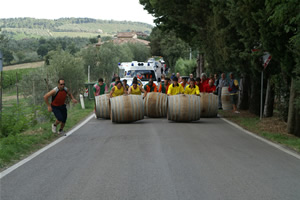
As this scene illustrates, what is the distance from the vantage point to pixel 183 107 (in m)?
16.0

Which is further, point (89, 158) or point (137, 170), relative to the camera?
point (89, 158)

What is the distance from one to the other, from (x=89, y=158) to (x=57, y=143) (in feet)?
8.83

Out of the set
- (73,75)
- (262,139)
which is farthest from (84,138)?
(73,75)

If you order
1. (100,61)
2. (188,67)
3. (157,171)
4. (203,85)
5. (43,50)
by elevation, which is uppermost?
(43,50)

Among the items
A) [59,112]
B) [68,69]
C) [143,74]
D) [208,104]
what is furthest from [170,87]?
[68,69]

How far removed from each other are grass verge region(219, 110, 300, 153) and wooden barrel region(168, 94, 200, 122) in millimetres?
1657

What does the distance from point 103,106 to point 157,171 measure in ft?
34.3

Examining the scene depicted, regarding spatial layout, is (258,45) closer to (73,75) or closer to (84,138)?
(84,138)

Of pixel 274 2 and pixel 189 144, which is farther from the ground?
pixel 274 2

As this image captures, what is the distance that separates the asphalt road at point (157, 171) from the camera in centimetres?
612

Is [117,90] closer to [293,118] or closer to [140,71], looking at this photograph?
[293,118]

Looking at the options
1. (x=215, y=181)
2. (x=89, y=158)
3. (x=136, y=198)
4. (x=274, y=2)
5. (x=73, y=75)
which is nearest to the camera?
(x=136, y=198)

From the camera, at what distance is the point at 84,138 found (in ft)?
40.3

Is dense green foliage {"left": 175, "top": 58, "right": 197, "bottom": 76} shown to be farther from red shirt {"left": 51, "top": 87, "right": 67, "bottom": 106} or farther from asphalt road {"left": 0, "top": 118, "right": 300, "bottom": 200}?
asphalt road {"left": 0, "top": 118, "right": 300, "bottom": 200}
